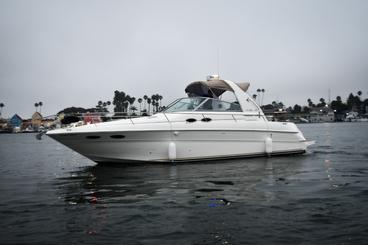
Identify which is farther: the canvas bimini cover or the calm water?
the canvas bimini cover

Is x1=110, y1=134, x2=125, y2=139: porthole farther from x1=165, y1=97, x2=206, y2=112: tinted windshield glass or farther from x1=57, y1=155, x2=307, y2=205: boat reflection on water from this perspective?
x1=165, y1=97, x2=206, y2=112: tinted windshield glass

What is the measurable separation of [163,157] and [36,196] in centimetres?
623

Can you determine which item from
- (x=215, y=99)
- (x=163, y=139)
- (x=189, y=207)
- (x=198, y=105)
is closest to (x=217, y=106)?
(x=215, y=99)

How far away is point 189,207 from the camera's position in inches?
297

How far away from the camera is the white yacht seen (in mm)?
13977

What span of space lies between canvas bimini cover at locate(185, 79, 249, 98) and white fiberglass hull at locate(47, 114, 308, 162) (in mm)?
2173

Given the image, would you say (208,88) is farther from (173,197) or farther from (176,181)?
(173,197)

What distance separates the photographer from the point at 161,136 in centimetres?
1434

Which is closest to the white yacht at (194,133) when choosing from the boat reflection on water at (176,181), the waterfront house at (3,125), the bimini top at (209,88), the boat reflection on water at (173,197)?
the bimini top at (209,88)

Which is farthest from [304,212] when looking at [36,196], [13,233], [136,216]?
[36,196]

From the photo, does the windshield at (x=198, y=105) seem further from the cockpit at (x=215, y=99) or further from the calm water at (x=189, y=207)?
the calm water at (x=189, y=207)

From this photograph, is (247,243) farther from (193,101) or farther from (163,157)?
(193,101)

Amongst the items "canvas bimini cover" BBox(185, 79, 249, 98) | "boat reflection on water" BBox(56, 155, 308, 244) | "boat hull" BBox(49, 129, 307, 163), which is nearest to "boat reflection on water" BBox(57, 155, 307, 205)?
"boat reflection on water" BBox(56, 155, 308, 244)

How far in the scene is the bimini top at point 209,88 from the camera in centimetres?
1744
